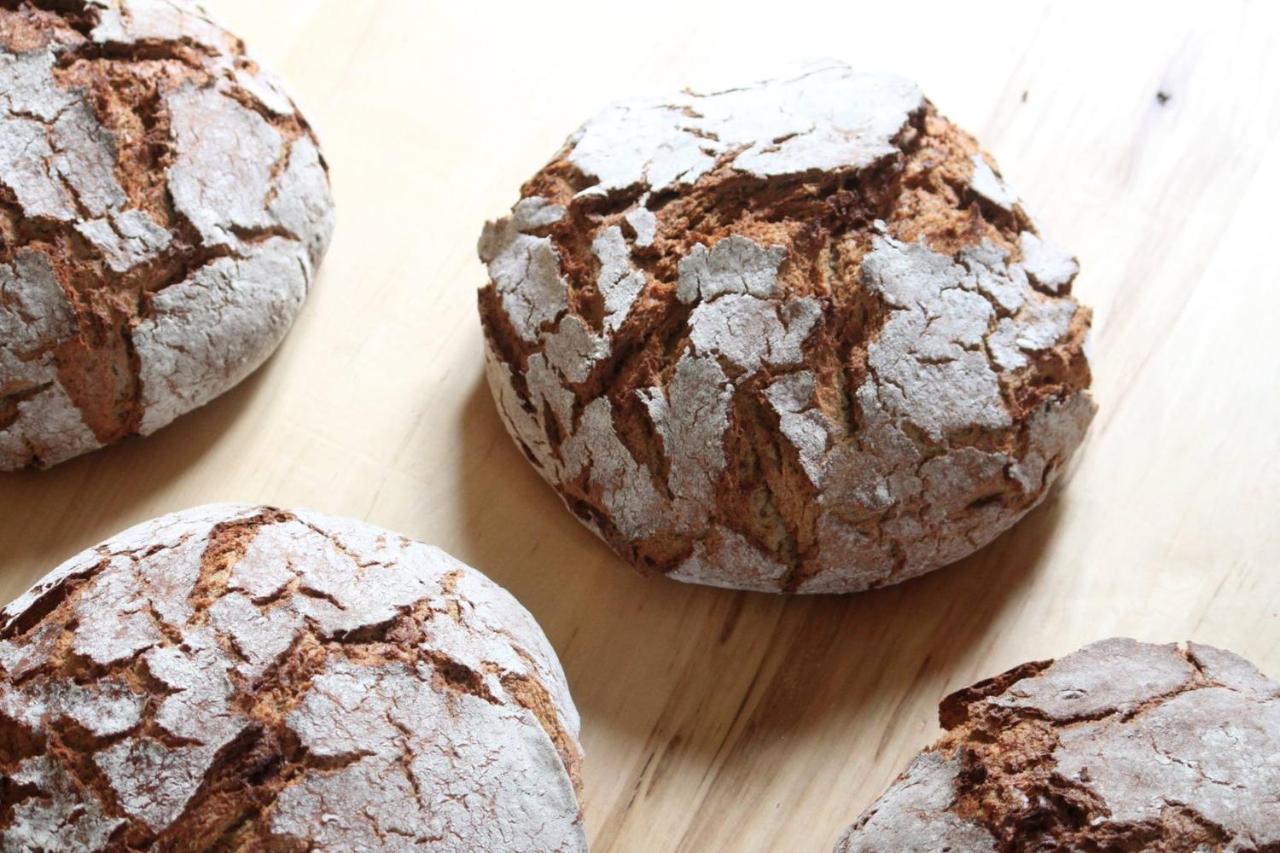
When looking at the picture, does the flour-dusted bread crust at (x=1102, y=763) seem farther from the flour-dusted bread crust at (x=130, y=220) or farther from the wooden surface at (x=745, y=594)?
the flour-dusted bread crust at (x=130, y=220)

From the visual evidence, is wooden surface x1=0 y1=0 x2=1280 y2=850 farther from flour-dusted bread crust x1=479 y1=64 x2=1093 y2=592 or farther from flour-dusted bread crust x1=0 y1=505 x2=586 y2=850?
flour-dusted bread crust x1=0 y1=505 x2=586 y2=850

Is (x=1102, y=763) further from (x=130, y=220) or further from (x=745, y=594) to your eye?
(x=130, y=220)

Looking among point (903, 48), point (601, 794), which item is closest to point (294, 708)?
point (601, 794)

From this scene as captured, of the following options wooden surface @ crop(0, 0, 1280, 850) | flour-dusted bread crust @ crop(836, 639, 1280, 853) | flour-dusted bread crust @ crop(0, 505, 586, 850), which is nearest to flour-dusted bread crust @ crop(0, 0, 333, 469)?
wooden surface @ crop(0, 0, 1280, 850)

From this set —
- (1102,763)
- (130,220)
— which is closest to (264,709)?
(130,220)

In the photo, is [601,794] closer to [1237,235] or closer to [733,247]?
[733,247]

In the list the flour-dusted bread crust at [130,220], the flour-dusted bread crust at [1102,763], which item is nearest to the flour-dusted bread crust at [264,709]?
the flour-dusted bread crust at [130,220]
